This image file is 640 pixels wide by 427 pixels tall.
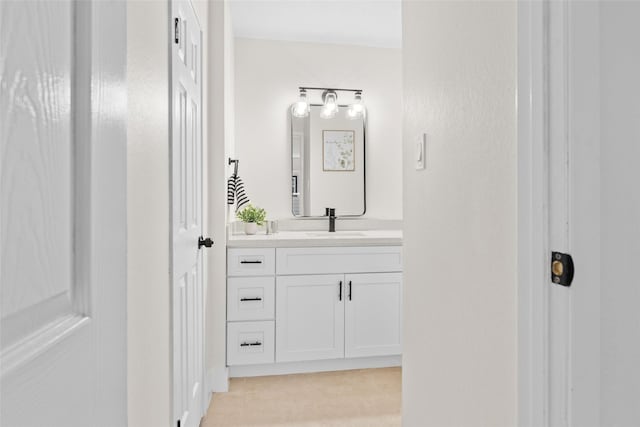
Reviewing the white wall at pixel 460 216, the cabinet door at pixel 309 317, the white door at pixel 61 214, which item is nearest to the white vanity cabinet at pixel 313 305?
the cabinet door at pixel 309 317

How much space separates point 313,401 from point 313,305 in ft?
1.84

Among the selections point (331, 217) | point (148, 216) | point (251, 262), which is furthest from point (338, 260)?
point (148, 216)

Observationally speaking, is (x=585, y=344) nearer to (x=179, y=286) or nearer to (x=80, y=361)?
(x=80, y=361)

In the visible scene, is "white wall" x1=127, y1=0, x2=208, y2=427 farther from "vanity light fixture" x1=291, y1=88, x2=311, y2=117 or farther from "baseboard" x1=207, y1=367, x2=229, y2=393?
"vanity light fixture" x1=291, y1=88, x2=311, y2=117

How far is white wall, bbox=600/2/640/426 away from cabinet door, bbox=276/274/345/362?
193cm

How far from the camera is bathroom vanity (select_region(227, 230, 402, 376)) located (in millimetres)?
2590

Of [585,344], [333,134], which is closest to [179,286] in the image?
[585,344]

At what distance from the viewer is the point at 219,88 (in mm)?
2436

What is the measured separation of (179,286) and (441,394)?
0.96 metres

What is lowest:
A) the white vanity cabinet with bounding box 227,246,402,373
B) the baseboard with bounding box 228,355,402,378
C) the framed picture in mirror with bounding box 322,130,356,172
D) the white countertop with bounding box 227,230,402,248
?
the baseboard with bounding box 228,355,402,378

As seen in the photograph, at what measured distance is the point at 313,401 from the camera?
234 centimetres

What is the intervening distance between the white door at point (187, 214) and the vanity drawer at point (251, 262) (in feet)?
1.43

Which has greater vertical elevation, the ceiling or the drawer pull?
the ceiling

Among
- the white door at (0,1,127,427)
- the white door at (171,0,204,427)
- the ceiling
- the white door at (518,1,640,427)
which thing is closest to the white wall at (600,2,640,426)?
the white door at (518,1,640,427)
